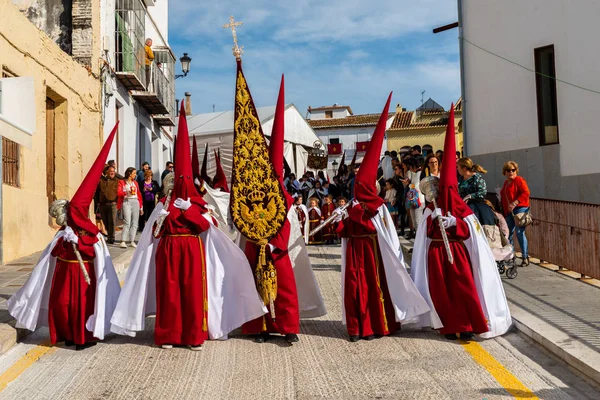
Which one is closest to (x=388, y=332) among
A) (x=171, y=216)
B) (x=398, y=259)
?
(x=398, y=259)

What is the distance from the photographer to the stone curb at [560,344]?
5.29 m

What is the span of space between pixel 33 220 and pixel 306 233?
7.78 metres

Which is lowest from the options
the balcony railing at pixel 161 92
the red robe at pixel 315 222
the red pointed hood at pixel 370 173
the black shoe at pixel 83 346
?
the black shoe at pixel 83 346

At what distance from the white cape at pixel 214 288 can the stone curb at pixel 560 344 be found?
2.55 metres

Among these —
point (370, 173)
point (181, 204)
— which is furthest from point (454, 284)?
point (181, 204)

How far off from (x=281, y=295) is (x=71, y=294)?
2.02 meters

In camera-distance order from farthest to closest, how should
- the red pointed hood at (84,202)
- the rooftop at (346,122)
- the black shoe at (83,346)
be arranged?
the rooftop at (346,122)
the red pointed hood at (84,202)
the black shoe at (83,346)

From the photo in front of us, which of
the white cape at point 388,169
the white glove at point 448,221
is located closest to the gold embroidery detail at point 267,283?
the white glove at point 448,221

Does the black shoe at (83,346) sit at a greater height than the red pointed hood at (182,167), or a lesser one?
lesser

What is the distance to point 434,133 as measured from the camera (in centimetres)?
6084

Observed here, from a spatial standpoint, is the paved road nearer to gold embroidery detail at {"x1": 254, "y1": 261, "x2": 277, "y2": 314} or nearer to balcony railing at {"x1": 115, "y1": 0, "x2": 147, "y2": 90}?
gold embroidery detail at {"x1": 254, "y1": 261, "x2": 277, "y2": 314}

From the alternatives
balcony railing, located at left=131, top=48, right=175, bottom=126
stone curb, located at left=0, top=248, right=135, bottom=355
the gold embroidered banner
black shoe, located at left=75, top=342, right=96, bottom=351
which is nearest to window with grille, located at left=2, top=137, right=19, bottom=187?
stone curb, located at left=0, top=248, right=135, bottom=355

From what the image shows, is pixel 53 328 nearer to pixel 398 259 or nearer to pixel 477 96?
pixel 398 259

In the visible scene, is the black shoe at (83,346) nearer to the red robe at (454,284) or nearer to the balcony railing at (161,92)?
the red robe at (454,284)
